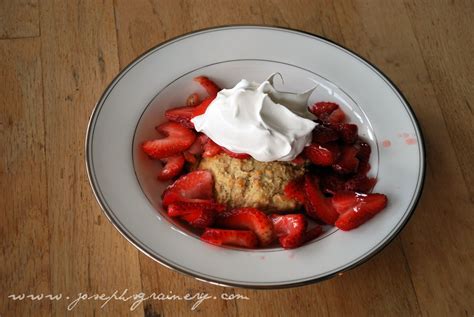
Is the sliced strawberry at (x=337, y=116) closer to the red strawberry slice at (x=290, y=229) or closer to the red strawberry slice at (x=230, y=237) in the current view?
the red strawberry slice at (x=290, y=229)

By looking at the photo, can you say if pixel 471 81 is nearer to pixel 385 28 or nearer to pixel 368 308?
pixel 385 28

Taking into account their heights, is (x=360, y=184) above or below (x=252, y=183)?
above

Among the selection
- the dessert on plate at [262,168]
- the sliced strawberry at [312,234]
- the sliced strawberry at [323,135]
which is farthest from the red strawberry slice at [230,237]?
the sliced strawberry at [323,135]

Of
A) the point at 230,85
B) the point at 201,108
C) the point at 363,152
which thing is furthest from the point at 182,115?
the point at 363,152

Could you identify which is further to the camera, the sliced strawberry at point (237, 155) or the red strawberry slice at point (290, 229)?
the sliced strawberry at point (237, 155)

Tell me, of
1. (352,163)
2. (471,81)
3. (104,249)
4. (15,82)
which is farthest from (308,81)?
(15,82)

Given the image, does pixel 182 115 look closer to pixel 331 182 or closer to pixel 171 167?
pixel 171 167

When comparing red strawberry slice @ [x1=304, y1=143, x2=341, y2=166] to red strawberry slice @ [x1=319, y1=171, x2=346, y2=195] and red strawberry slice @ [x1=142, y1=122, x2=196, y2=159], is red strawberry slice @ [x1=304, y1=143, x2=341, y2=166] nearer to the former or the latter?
red strawberry slice @ [x1=319, y1=171, x2=346, y2=195]
